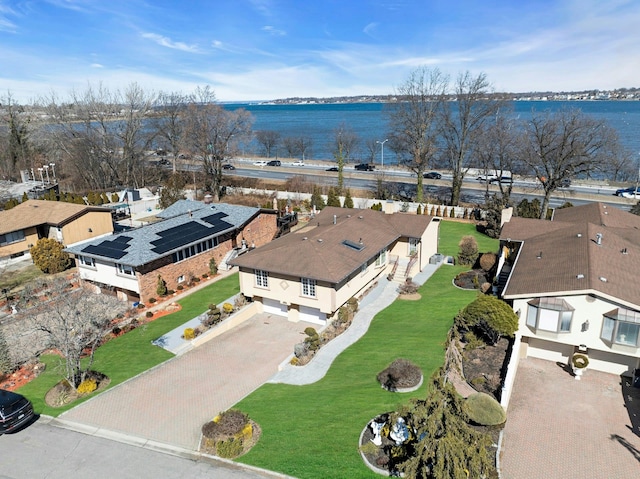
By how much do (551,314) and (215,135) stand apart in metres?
53.0

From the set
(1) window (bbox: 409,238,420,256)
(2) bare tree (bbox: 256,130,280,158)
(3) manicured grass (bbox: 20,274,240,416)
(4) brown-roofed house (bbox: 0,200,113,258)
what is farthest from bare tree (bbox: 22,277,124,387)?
(2) bare tree (bbox: 256,130,280,158)

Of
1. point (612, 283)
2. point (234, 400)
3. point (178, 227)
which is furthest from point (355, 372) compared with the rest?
point (178, 227)

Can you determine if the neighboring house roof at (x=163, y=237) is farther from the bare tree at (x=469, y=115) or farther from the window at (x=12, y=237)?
the bare tree at (x=469, y=115)

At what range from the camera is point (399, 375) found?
2089 centimetres

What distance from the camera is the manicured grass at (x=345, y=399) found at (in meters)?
Answer: 16.1

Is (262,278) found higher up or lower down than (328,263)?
lower down

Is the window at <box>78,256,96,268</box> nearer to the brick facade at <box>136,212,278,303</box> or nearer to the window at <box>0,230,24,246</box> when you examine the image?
the brick facade at <box>136,212,278,303</box>

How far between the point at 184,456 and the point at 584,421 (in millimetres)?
17511

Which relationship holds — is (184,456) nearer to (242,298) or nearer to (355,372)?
(355,372)

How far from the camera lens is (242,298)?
3153 centimetres

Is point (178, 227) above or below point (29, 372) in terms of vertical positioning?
above

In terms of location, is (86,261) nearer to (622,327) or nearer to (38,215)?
(38,215)

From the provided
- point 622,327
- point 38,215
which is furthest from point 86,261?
point 622,327

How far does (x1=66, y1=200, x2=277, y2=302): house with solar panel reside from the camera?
32.0 meters
